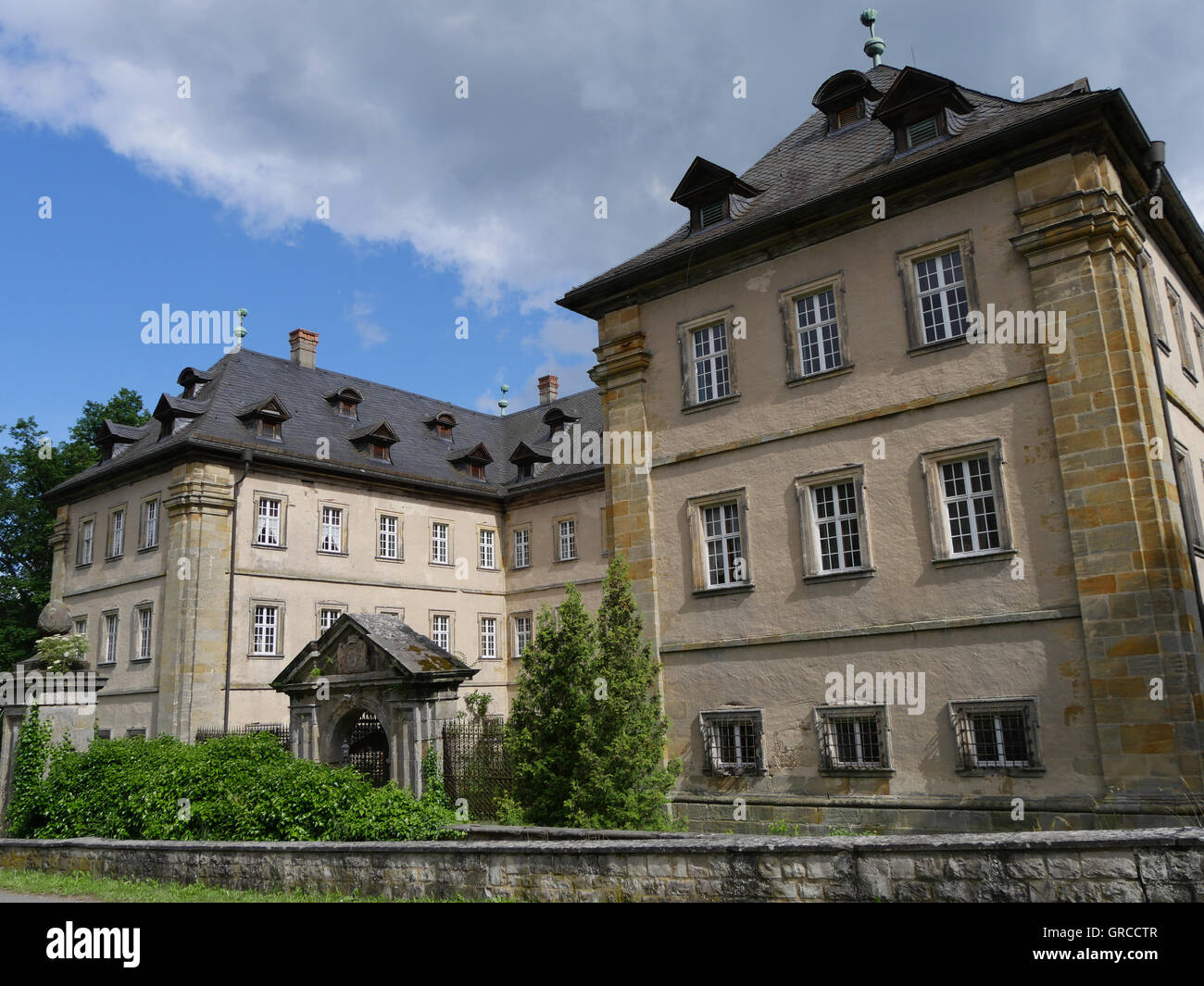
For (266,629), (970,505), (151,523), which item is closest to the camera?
(970,505)

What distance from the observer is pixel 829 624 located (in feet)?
50.1

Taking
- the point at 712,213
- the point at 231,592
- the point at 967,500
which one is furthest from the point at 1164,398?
the point at 231,592

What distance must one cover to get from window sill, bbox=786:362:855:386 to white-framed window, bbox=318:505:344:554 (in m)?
18.7

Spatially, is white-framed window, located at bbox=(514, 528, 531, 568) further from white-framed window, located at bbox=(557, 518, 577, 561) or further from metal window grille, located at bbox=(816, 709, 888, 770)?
metal window grille, located at bbox=(816, 709, 888, 770)

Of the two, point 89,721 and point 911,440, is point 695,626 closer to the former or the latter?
point 911,440

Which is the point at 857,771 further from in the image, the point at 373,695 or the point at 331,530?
the point at 331,530

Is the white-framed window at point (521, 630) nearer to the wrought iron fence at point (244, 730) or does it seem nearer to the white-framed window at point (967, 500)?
the wrought iron fence at point (244, 730)

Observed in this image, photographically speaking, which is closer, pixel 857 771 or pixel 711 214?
pixel 857 771

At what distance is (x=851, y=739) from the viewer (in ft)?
48.4

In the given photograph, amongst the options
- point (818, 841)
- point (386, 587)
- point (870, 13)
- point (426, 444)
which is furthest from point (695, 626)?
point (426, 444)

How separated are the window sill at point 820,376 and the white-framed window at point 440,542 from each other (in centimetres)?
1996

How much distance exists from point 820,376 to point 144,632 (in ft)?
71.8
